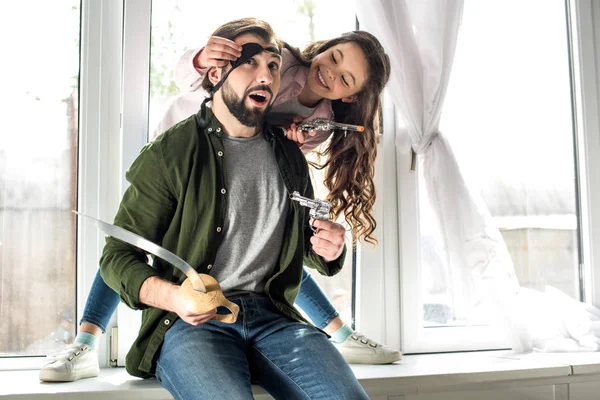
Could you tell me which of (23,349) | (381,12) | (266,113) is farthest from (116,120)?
(381,12)

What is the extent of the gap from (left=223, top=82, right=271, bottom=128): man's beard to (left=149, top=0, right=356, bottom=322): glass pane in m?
0.38

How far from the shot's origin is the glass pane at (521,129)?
249 centimetres

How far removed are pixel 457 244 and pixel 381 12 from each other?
829 millimetres

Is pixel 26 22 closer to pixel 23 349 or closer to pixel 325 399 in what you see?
pixel 23 349

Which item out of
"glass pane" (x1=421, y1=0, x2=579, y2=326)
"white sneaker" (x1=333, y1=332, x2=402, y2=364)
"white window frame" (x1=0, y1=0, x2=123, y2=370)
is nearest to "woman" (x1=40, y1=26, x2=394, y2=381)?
"white sneaker" (x1=333, y1=332, x2=402, y2=364)

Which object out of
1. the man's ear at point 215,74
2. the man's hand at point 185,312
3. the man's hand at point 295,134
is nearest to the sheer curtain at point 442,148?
the man's hand at point 295,134

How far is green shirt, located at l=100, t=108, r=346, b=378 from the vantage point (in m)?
1.58

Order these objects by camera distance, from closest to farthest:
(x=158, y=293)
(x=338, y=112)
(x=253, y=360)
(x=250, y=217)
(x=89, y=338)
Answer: (x=158, y=293)
(x=253, y=360)
(x=250, y=217)
(x=89, y=338)
(x=338, y=112)

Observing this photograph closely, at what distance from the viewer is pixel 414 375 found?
190cm

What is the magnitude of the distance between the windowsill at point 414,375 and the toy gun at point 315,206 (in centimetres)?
48

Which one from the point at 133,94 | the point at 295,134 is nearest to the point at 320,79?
the point at 295,134

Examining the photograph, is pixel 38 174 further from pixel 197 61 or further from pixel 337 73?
pixel 337 73

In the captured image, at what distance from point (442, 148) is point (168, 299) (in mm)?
1187

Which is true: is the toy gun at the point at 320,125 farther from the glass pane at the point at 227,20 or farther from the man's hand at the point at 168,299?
the man's hand at the point at 168,299
